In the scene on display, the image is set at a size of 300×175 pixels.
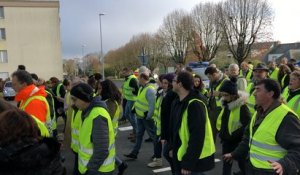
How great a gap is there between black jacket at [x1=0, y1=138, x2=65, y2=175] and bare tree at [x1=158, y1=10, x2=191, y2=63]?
42.8 metres

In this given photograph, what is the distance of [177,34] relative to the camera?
4581cm

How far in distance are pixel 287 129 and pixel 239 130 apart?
1.70 m

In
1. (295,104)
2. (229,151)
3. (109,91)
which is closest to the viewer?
(295,104)

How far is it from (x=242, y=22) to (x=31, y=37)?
31.6 meters

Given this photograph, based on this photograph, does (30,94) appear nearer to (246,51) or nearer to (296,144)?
(296,144)

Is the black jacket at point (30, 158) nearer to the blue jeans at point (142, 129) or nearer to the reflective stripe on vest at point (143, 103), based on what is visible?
the reflective stripe on vest at point (143, 103)

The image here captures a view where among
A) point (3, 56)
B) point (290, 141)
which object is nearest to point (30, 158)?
point (290, 141)

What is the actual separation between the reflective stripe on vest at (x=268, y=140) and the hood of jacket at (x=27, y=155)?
1.99 meters

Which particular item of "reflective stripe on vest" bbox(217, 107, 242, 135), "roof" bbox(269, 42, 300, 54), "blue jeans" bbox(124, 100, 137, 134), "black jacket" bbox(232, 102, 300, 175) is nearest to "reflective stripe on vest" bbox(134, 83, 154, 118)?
"blue jeans" bbox(124, 100, 137, 134)

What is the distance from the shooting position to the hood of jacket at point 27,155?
212 centimetres

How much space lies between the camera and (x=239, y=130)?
4.71 metres

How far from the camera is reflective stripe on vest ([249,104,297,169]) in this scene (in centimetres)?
310

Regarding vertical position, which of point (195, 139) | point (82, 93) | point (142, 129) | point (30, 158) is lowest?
point (142, 129)

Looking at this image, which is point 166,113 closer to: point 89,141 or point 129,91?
point 89,141
